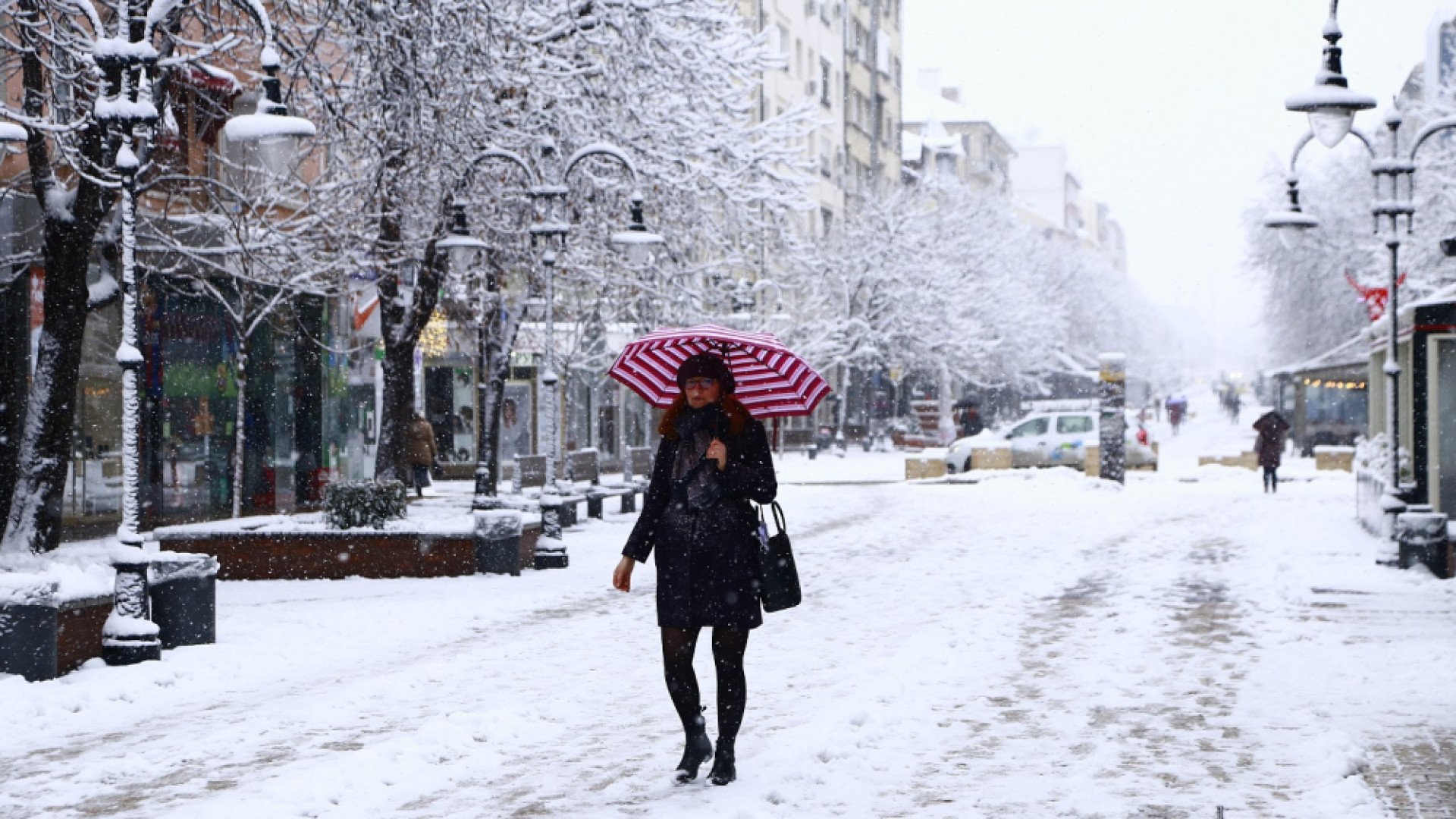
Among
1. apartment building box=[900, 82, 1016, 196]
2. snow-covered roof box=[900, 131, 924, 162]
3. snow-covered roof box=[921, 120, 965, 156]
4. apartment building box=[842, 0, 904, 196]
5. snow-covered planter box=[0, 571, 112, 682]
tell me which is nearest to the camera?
snow-covered planter box=[0, 571, 112, 682]

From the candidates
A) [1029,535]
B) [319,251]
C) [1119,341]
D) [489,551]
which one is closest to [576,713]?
[489,551]

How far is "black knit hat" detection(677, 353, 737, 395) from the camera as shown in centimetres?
748

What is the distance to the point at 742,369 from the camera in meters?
8.16

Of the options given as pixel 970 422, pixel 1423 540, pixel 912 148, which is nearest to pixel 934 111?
pixel 912 148

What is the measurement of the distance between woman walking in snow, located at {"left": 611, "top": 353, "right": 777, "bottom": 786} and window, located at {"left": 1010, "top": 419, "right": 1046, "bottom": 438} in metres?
35.1

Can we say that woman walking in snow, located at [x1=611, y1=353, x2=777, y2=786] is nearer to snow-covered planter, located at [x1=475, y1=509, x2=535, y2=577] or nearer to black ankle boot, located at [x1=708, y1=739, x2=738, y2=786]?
black ankle boot, located at [x1=708, y1=739, x2=738, y2=786]

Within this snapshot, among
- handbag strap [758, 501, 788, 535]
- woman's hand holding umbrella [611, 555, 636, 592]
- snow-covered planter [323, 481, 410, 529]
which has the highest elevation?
handbag strap [758, 501, 788, 535]

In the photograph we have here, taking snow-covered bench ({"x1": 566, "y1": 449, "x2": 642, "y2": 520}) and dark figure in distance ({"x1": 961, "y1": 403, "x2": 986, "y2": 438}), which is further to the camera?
dark figure in distance ({"x1": 961, "y1": 403, "x2": 986, "y2": 438})

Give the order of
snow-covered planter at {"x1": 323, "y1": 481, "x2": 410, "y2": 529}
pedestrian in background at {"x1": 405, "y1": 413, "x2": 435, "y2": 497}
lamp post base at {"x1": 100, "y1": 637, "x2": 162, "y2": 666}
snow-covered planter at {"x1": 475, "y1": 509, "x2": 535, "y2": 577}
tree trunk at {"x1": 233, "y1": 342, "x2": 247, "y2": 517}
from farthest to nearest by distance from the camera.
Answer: pedestrian in background at {"x1": 405, "y1": 413, "x2": 435, "y2": 497}, tree trunk at {"x1": 233, "y1": 342, "x2": 247, "y2": 517}, snow-covered planter at {"x1": 475, "y1": 509, "x2": 535, "y2": 577}, snow-covered planter at {"x1": 323, "y1": 481, "x2": 410, "y2": 529}, lamp post base at {"x1": 100, "y1": 637, "x2": 162, "y2": 666}

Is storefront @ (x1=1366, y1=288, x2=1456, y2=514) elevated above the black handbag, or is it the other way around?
storefront @ (x1=1366, y1=288, x2=1456, y2=514)

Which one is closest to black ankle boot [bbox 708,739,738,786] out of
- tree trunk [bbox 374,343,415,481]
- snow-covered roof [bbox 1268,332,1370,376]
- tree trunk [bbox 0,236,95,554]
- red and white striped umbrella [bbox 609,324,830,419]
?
red and white striped umbrella [bbox 609,324,830,419]

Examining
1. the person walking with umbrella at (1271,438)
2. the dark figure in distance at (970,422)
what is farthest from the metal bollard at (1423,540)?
the dark figure in distance at (970,422)

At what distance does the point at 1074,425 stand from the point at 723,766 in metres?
34.8

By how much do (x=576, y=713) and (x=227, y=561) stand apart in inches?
350
